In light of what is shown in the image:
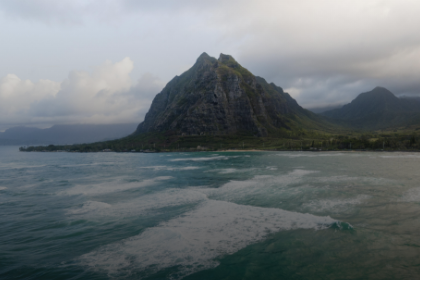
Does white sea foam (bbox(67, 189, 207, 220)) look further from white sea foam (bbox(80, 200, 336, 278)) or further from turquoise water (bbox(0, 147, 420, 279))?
white sea foam (bbox(80, 200, 336, 278))

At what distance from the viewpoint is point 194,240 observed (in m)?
13.8

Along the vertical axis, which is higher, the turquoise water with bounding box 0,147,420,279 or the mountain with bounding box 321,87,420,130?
the mountain with bounding box 321,87,420,130

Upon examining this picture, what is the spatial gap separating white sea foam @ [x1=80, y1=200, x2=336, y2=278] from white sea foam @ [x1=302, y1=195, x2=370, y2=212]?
2.18m

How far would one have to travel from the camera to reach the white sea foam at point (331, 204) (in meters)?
18.3

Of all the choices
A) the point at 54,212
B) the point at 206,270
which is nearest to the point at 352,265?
the point at 206,270

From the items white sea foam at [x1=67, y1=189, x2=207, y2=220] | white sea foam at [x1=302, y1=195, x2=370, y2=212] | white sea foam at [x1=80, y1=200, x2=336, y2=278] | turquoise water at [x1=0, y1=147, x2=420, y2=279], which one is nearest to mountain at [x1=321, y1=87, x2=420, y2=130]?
turquoise water at [x1=0, y1=147, x2=420, y2=279]

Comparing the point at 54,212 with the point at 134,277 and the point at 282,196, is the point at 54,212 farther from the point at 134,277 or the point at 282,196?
the point at 282,196

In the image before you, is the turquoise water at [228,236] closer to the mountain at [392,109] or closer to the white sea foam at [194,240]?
the white sea foam at [194,240]

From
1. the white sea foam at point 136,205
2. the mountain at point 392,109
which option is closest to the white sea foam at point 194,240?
the white sea foam at point 136,205

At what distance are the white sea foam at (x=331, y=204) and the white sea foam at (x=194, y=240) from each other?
2.18 meters

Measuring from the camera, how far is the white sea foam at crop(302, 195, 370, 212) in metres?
18.3

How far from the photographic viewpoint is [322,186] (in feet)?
88.9

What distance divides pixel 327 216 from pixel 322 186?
1181cm

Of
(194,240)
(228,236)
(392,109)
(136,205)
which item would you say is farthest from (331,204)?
(136,205)
